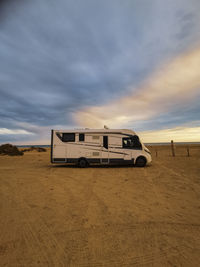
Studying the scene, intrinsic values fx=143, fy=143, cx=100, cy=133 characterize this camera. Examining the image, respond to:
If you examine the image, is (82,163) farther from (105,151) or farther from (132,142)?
(132,142)

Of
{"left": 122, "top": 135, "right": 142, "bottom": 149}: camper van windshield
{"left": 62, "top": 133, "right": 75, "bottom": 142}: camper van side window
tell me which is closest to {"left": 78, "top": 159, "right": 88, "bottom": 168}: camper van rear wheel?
{"left": 62, "top": 133, "right": 75, "bottom": 142}: camper van side window

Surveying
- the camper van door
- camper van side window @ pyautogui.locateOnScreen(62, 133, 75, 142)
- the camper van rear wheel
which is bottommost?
the camper van rear wheel

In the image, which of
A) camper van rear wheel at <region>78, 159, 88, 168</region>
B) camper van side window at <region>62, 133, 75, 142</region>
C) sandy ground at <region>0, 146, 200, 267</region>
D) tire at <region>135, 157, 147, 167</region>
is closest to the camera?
sandy ground at <region>0, 146, 200, 267</region>

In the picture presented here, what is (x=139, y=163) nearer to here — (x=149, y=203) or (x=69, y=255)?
(x=149, y=203)

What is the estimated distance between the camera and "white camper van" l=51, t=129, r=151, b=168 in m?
12.0

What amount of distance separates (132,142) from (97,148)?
3.02 meters

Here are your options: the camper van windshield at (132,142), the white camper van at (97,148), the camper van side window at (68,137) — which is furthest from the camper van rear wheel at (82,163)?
the camper van windshield at (132,142)

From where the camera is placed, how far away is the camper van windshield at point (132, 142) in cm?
1211

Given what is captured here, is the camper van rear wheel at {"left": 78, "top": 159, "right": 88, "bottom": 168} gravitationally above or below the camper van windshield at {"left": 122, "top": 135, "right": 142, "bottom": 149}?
below

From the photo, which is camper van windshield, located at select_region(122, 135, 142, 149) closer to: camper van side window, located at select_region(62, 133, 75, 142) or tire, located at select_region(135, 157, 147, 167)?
tire, located at select_region(135, 157, 147, 167)

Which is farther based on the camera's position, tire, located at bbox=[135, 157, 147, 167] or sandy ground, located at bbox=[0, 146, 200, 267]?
tire, located at bbox=[135, 157, 147, 167]

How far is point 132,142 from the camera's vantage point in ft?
39.9

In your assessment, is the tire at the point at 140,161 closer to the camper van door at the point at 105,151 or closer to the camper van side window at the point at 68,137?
the camper van door at the point at 105,151

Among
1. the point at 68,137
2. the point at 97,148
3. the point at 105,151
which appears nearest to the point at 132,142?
the point at 105,151
